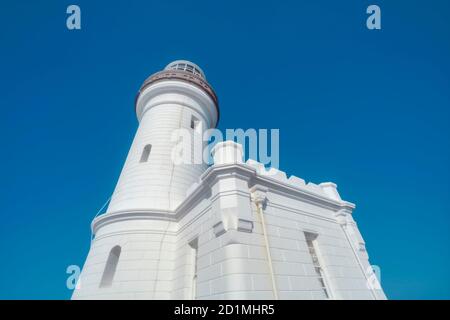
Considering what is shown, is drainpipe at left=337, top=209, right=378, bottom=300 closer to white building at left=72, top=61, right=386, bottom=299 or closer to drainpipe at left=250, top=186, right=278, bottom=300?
white building at left=72, top=61, right=386, bottom=299

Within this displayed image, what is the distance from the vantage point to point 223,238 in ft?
18.1

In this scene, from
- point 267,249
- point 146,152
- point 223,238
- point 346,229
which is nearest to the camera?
point 223,238

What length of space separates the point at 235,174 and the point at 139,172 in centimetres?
558

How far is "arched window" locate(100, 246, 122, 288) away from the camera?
7168 mm

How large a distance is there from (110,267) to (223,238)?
462 centimetres

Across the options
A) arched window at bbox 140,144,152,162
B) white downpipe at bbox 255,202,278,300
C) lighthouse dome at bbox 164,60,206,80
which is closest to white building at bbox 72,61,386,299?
white downpipe at bbox 255,202,278,300

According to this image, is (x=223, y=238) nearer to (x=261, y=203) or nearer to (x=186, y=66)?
(x=261, y=203)

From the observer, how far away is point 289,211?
24.2 feet

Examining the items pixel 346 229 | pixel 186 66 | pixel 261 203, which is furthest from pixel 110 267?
pixel 186 66

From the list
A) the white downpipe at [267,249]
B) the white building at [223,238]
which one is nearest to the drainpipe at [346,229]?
the white building at [223,238]

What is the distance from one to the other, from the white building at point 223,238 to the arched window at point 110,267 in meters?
0.03

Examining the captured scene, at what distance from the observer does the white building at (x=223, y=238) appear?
544 centimetres

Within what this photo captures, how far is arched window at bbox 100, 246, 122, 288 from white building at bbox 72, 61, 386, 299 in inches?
1.2
